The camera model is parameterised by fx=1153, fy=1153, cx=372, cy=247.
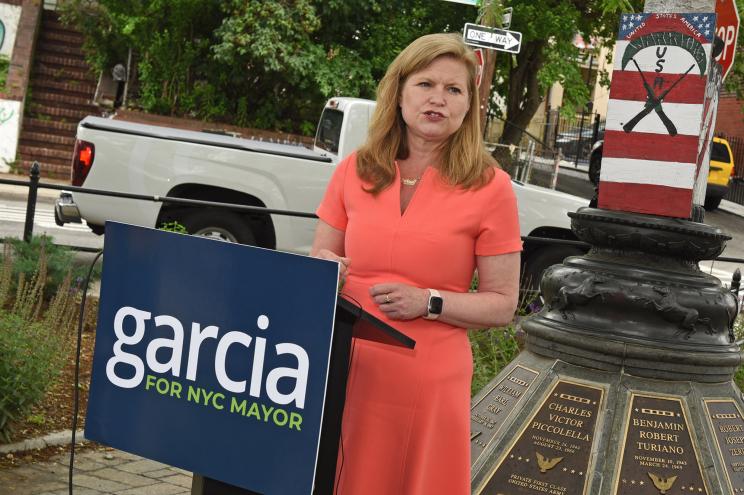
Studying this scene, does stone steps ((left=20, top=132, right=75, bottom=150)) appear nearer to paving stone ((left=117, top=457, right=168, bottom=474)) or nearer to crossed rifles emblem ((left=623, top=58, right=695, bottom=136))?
paving stone ((left=117, top=457, right=168, bottom=474))

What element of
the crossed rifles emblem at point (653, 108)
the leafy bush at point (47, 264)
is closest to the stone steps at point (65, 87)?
the leafy bush at point (47, 264)

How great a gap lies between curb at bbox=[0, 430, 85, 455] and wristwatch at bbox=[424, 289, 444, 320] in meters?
3.53

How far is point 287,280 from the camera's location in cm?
289

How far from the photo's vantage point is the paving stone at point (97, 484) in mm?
5613

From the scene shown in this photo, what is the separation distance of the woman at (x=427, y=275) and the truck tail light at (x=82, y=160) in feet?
28.5

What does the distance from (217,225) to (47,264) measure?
3.27 meters

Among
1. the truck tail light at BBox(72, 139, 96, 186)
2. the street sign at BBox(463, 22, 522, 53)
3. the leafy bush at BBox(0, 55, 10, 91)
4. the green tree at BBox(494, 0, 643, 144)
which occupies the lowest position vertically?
the truck tail light at BBox(72, 139, 96, 186)

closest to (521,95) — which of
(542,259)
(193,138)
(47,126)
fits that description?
(47,126)

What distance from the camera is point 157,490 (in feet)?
18.6

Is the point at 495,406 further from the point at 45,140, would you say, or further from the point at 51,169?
the point at 45,140

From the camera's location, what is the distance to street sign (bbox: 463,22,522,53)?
12273 millimetres

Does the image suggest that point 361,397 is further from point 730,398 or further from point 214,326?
point 730,398

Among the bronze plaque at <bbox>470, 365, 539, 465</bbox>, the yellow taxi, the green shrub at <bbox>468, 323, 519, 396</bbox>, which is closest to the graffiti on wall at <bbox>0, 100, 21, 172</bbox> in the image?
the green shrub at <bbox>468, 323, 519, 396</bbox>

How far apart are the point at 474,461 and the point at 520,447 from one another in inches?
7.7
